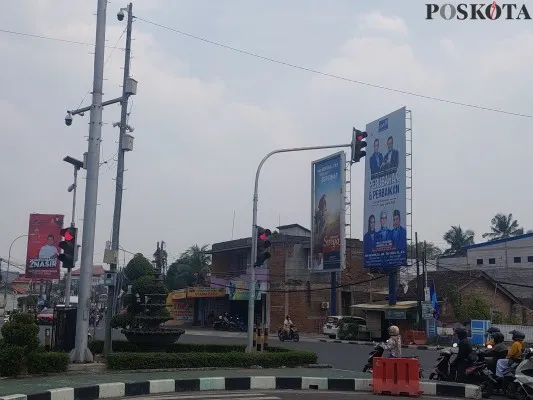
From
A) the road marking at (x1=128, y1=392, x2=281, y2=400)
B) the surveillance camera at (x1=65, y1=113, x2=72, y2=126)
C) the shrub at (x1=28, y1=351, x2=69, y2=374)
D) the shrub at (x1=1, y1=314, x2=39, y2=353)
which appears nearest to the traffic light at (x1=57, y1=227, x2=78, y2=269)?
the shrub at (x1=1, y1=314, x2=39, y2=353)

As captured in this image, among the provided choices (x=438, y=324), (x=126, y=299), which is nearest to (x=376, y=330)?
(x=438, y=324)

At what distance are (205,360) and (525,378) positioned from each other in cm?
732

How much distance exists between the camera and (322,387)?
1394cm

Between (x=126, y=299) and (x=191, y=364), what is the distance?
3.23 m

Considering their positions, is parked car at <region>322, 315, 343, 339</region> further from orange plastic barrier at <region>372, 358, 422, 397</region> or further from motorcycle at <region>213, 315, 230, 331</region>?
orange plastic barrier at <region>372, 358, 422, 397</region>

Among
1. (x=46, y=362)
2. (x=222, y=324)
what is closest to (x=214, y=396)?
(x=46, y=362)

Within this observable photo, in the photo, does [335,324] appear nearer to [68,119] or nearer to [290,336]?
[290,336]

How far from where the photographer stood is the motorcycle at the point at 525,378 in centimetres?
1197

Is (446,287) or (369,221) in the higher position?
(369,221)

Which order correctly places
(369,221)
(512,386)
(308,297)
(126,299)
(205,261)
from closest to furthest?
(512,386)
(126,299)
(369,221)
(308,297)
(205,261)

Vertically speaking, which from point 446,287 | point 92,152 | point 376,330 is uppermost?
point 92,152

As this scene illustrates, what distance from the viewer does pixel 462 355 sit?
1415 cm

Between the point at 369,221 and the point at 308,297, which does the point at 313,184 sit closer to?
the point at 369,221

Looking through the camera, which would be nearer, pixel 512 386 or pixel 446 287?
pixel 512 386
